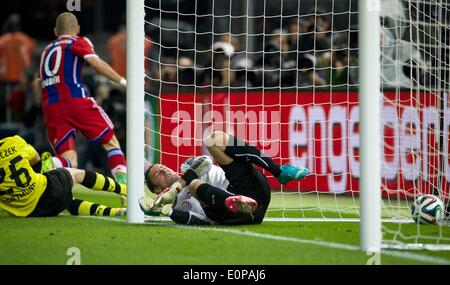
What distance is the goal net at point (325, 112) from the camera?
32.0ft

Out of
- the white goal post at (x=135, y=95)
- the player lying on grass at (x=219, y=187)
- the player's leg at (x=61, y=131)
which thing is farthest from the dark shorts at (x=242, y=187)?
the player's leg at (x=61, y=131)

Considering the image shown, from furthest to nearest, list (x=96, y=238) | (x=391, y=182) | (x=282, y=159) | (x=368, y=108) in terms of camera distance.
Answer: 1. (x=282, y=159)
2. (x=391, y=182)
3. (x=96, y=238)
4. (x=368, y=108)

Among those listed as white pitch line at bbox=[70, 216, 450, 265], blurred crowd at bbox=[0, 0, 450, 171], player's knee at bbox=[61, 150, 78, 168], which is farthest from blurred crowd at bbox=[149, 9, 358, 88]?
white pitch line at bbox=[70, 216, 450, 265]

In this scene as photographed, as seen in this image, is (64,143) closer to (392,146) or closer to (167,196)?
(167,196)

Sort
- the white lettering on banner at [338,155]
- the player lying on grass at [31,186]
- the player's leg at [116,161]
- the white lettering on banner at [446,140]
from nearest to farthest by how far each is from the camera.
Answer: the player lying on grass at [31,186], the white lettering on banner at [446,140], the player's leg at [116,161], the white lettering on banner at [338,155]

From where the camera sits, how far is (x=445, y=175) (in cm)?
997

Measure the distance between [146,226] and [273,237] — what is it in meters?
1.32

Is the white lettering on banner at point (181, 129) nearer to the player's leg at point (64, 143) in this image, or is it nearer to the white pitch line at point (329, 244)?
the player's leg at point (64, 143)

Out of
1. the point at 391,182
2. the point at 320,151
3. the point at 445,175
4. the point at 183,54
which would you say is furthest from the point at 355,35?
the point at 183,54

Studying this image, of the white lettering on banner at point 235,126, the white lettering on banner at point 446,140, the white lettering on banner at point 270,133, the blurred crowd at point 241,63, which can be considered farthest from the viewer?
the white lettering on banner at point 235,126

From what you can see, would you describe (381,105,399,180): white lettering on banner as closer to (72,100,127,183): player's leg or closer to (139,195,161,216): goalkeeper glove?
(72,100,127,183): player's leg

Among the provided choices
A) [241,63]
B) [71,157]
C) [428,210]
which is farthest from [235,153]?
[241,63]

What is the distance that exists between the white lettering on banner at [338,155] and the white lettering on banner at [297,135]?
0.35 m

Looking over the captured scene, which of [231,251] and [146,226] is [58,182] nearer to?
[146,226]
